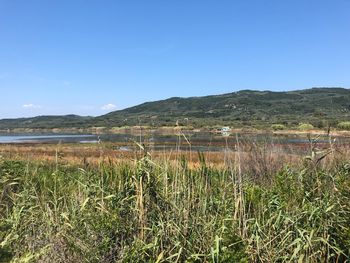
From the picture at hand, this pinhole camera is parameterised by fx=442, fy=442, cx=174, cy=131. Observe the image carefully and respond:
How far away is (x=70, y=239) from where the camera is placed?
202 inches

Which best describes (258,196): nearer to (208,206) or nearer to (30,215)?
(208,206)

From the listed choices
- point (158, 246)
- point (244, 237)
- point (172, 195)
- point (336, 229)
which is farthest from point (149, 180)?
point (336, 229)

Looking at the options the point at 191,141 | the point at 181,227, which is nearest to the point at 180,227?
the point at 181,227

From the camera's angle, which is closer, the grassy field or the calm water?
the grassy field

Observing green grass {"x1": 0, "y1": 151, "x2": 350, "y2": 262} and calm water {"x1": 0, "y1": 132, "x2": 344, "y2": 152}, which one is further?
calm water {"x1": 0, "y1": 132, "x2": 344, "y2": 152}

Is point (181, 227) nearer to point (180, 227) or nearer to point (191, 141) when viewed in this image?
point (180, 227)

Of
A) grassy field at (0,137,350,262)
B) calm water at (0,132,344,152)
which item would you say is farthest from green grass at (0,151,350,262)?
calm water at (0,132,344,152)

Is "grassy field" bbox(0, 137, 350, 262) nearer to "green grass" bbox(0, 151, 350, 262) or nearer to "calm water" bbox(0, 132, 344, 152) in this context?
"green grass" bbox(0, 151, 350, 262)

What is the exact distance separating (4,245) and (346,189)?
4.06 m

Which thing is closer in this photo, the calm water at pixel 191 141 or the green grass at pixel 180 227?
the green grass at pixel 180 227

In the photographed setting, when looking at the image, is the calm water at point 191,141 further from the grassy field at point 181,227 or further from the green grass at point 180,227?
the green grass at point 180,227

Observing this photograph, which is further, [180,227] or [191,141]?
[191,141]

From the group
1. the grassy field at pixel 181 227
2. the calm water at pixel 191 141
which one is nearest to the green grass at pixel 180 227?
the grassy field at pixel 181 227

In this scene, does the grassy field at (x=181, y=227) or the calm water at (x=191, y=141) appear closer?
the grassy field at (x=181, y=227)
